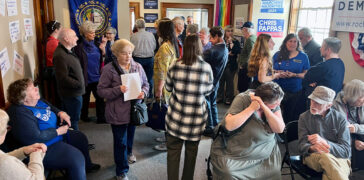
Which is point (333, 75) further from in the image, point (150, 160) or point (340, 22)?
point (150, 160)

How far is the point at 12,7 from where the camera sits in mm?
2627

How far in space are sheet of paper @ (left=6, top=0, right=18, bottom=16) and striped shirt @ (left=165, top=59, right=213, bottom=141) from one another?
67.0 inches

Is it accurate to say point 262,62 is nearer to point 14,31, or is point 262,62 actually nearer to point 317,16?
point 317,16

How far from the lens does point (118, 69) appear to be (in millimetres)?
2305

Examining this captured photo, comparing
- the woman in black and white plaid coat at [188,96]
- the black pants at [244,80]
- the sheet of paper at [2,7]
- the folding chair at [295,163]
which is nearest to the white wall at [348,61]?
the folding chair at [295,163]

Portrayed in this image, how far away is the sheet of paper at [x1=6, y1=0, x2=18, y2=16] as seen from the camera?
2.54 meters

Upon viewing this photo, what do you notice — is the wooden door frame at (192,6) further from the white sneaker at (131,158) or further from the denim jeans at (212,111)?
the white sneaker at (131,158)

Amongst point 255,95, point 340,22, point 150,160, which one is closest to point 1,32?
point 150,160

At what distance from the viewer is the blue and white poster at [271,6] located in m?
4.62

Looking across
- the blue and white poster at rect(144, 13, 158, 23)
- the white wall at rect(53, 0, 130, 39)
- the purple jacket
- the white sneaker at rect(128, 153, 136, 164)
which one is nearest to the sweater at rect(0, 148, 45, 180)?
the purple jacket

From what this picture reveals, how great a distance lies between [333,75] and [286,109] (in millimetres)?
754

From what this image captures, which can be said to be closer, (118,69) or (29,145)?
(29,145)

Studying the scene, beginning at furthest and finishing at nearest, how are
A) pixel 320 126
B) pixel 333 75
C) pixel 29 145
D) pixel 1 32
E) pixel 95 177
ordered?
1. pixel 333 75
2. pixel 95 177
3. pixel 1 32
4. pixel 320 126
5. pixel 29 145

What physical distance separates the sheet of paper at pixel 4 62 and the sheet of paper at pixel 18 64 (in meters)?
0.22
